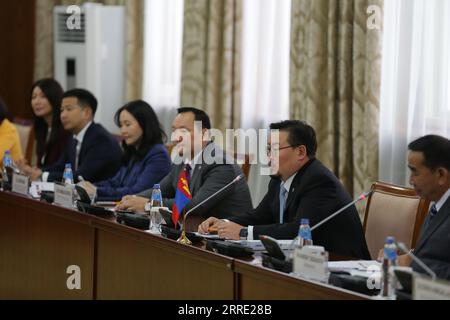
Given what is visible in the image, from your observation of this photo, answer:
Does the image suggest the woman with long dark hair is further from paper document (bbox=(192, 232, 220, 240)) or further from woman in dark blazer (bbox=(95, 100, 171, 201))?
paper document (bbox=(192, 232, 220, 240))

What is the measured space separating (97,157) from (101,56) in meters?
2.07

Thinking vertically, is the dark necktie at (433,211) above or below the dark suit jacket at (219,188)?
above

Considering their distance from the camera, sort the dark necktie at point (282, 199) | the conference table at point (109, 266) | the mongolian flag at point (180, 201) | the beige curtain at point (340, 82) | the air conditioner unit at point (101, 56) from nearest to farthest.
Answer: the conference table at point (109, 266) → the mongolian flag at point (180, 201) → the dark necktie at point (282, 199) → the beige curtain at point (340, 82) → the air conditioner unit at point (101, 56)

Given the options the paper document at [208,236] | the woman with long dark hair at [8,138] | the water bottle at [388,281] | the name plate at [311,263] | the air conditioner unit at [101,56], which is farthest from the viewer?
the air conditioner unit at [101,56]

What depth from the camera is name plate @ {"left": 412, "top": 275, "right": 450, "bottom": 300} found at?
2.18 metres

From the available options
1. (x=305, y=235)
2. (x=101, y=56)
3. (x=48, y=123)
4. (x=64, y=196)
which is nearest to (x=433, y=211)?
(x=305, y=235)

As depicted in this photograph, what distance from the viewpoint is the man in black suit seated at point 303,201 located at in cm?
339

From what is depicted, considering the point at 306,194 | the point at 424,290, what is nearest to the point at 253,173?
the point at 306,194

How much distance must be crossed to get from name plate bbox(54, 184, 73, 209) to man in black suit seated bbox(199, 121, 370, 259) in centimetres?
84

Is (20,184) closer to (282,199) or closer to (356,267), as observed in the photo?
(282,199)

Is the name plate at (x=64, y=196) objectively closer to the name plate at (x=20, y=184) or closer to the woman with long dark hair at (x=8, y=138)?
the name plate at (x=20, y=184)

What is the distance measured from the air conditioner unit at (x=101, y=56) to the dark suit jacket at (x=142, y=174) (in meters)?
2.24

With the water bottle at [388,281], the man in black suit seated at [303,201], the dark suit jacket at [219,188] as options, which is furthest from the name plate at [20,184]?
the water bottle at [388,281]
